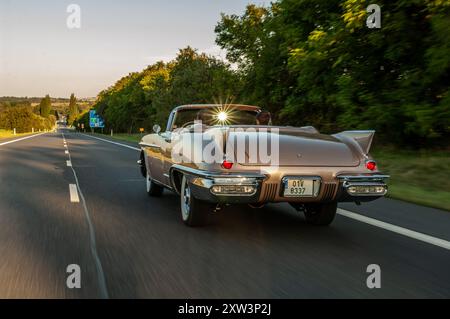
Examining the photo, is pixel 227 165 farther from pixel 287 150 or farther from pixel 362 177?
pixel 362 177

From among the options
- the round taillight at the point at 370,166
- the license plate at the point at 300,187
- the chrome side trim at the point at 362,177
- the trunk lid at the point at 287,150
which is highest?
the trunk lid at the point at 287,150

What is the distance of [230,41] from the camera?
31.1 metres

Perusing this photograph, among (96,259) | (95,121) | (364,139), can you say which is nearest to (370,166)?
(364,139)

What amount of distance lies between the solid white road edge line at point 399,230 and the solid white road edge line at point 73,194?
394 centimetres

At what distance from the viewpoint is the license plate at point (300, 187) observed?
5051mm

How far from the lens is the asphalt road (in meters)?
3.62

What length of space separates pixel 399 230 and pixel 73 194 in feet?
17.3

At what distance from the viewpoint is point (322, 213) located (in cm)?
596

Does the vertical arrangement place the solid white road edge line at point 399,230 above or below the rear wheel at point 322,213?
below

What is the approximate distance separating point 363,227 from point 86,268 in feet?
10.6

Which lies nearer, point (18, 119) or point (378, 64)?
point (378, 64)

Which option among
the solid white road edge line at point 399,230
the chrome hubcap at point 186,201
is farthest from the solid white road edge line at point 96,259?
the solid white road edge line at point 399,230

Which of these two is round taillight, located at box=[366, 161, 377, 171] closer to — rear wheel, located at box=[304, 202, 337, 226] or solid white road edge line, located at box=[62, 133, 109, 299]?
rear wheel, located at box=[304, 202, 337, 226]

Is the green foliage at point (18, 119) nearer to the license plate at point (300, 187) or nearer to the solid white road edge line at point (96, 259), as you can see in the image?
the solid white road edge line at point (96, 259)
